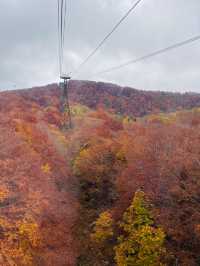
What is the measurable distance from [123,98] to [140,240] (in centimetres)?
12885

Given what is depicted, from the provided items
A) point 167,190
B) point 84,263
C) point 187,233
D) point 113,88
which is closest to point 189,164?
point 167,190

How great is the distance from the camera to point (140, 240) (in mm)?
21297

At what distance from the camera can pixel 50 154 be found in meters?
38.9

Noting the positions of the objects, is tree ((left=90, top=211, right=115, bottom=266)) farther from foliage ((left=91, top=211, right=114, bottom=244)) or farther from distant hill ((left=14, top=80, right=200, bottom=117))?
distant hill ((left=14, top=80, right=200, bottom=117))

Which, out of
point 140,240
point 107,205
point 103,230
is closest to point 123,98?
point 107,205

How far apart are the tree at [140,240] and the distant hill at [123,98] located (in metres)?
105

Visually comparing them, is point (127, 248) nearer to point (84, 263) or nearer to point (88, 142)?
point (84, 263)

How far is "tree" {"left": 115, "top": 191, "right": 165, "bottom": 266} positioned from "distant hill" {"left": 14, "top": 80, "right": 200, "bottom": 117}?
10510cm

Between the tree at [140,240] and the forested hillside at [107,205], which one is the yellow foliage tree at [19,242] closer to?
the forested hillside at [107,205]

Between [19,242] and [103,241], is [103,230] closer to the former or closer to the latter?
[103,241]

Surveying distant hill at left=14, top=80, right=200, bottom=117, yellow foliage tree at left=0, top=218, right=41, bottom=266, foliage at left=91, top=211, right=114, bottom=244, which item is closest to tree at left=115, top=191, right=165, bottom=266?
foliage at left=91, top=211, right=114, bottom=244

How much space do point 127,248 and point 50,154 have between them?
19092 millimetres

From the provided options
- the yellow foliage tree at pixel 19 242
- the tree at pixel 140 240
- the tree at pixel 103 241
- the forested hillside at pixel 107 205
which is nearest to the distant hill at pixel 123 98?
the forested hillside at pixel 107 205

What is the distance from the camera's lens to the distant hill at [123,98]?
135750 millimetres
